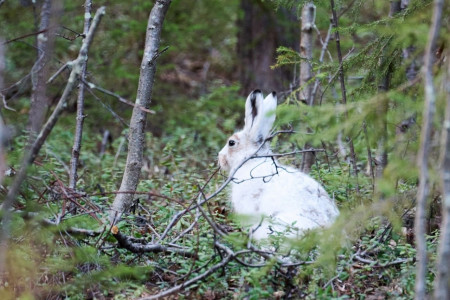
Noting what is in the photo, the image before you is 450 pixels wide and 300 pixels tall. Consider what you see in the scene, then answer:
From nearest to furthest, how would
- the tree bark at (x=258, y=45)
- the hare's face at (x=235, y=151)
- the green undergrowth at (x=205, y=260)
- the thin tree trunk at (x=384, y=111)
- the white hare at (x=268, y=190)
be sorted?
1. the green undergrowth at (x=205, y=260)
2. the thin tree trunk at (x=384, y=111)
3. the white hare at (x=268, y=190)
4. the hare's face at (x=235, y=151)
5. the tree bark at (x=258, y=45)

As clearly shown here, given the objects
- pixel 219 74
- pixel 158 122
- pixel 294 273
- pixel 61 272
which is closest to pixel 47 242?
pixel 61 272

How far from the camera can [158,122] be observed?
11773 millimetres

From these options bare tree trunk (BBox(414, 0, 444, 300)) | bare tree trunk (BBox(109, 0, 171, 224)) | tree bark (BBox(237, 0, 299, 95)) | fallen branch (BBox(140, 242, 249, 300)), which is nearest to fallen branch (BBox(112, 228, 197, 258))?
fallen branch (BBox(140, 242, 249, 300))

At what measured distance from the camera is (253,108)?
7676mm

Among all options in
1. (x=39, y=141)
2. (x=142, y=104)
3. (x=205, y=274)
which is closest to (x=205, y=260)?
(x=205, y=274)

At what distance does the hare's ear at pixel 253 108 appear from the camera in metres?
7.55

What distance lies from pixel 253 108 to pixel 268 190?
140cm

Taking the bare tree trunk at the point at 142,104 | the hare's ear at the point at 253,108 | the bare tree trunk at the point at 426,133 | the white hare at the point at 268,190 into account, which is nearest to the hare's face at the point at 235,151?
the white hare at the point at 268,190

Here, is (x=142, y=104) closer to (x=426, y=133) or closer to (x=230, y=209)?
(x=230, y=209)

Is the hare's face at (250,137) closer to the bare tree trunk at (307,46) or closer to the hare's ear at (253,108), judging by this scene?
the hare's ear at (253,108)

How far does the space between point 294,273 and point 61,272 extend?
1.75 m

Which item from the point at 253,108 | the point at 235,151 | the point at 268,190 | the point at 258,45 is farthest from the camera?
the point at 258,45

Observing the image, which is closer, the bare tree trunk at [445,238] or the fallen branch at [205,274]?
the bare tree trunk at [445,238]

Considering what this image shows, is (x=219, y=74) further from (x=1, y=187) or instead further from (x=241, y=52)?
(x=1, y=187)
